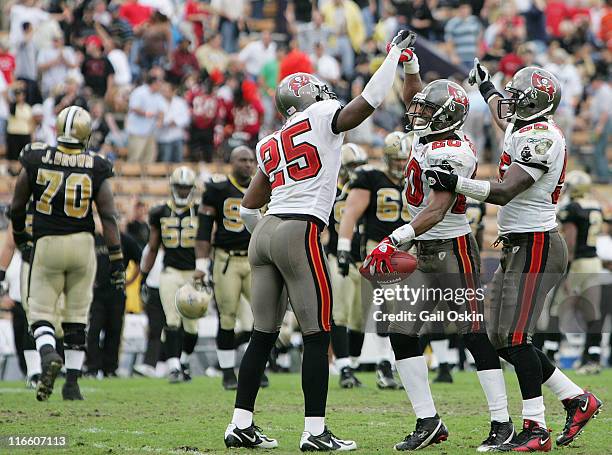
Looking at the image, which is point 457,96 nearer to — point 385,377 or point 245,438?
point 245,438

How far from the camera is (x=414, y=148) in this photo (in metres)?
6.94

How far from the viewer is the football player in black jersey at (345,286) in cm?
1061

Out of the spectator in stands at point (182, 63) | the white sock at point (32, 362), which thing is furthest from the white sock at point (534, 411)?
the spectator in stands at point (182, 63)

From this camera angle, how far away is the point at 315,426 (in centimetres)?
644

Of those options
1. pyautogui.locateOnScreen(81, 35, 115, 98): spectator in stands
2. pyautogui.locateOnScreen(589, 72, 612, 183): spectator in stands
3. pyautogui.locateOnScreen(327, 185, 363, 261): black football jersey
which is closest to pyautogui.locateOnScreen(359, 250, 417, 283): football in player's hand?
pyautogui.locateOnScreen(327, 185, 363, 261): black football jersey

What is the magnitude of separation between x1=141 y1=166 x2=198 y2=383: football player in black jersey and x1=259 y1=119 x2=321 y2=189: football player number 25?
5137mm

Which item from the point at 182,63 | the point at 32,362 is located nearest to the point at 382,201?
the point at 32,362

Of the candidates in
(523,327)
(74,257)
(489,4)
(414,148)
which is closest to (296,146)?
(414,148)

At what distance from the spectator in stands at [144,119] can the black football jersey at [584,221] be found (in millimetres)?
6346

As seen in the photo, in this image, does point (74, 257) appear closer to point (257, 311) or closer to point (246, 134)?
point (257, 311)

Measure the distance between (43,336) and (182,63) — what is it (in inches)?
380

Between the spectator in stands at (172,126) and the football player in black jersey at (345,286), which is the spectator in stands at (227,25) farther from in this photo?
the football player in black jersey at (345,286)

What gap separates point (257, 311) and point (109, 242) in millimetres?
2943

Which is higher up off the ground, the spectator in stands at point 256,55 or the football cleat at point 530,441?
the spectator in stands at point 256,55
